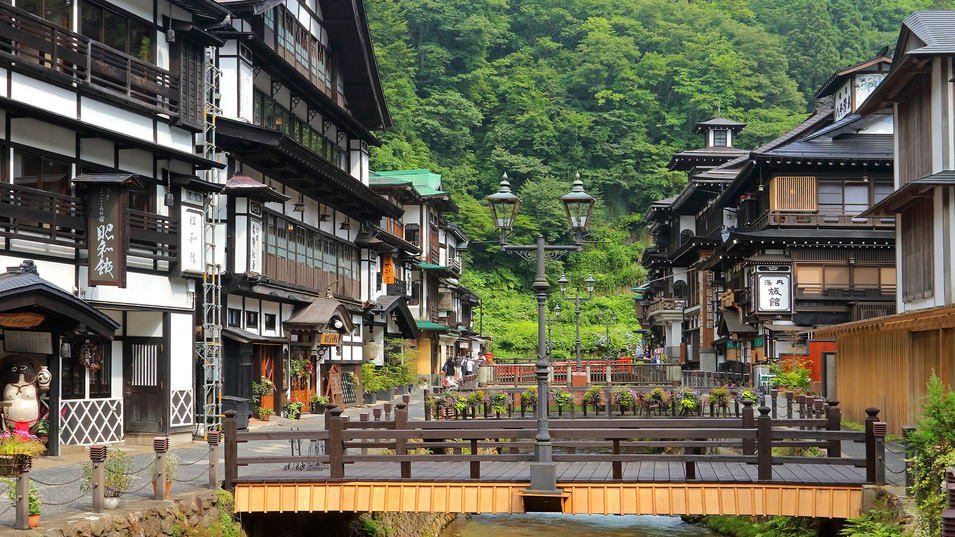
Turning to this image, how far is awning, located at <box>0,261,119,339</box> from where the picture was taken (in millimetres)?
15461

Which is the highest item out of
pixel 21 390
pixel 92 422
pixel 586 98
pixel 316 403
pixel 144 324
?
pixel 586 98

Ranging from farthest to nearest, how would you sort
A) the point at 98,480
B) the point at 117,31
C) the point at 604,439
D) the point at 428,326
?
1. the point at 428,326
2. the point at 117,31
3. the point at 604,439
4. the point at 98,480

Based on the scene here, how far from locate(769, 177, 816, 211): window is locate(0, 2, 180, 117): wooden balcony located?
26095mm

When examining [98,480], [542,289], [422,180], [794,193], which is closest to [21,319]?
[98,480]

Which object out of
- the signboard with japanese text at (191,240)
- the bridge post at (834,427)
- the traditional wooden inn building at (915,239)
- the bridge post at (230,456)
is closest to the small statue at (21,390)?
the bridge post at (230,456)

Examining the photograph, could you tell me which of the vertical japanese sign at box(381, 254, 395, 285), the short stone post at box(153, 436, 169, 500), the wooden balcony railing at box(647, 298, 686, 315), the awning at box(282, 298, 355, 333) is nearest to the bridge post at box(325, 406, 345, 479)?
the short stone post at box(153, 436, 169, 500)

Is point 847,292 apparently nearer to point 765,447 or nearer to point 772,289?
point 772,289

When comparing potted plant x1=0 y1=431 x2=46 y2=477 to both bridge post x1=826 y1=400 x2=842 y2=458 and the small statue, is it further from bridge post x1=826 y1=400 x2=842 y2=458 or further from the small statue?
bridge post x1=826 y1=400 x2=842 y2=458

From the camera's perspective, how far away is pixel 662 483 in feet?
45.9

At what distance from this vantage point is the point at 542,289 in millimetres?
14516

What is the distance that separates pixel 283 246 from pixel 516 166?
54131 millimetres

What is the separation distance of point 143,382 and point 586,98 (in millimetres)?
73160

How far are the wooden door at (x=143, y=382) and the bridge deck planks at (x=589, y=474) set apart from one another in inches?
241

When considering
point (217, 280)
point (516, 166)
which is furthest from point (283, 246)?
point (516, 166)
